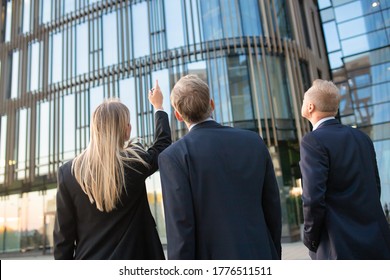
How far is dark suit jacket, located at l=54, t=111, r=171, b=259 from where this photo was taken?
7.02 ft

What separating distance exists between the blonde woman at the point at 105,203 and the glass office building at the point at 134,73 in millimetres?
11526

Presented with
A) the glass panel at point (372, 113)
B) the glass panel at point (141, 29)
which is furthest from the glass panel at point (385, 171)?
the glass panel at point (141, 29)

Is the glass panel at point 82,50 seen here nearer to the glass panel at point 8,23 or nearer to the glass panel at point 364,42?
the glass panel at point 8,23

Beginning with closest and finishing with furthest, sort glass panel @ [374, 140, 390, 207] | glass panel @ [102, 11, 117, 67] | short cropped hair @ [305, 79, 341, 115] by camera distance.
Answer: short cropped hair @ [305, 79, 341, 115] → glass panel @ [374, 140, 390, 207] → glass panel @ [102, 11, 117, 67]

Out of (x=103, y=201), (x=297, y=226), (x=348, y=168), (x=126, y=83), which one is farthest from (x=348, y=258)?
(x=126, y=83)

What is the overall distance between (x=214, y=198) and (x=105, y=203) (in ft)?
2.19

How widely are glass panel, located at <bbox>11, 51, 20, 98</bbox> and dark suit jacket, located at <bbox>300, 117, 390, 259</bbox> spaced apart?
62.3 feet

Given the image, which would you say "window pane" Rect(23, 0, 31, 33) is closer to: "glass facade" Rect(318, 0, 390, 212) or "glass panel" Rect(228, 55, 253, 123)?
"glass panel" Rect(228, 55, 253, 123)

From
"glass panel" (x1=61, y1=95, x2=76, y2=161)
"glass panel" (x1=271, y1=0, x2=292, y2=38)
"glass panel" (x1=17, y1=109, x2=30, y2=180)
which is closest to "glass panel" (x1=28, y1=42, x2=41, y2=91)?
"glass panel" (x1=17, y1=109, x2=30, y2=180)

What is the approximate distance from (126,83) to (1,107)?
25.1ft

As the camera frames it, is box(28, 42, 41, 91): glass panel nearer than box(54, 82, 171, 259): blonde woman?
No

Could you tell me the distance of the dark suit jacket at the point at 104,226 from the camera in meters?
2.14

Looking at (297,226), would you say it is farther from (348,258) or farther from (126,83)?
(348,258)

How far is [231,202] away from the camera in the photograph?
1845 millimetres
